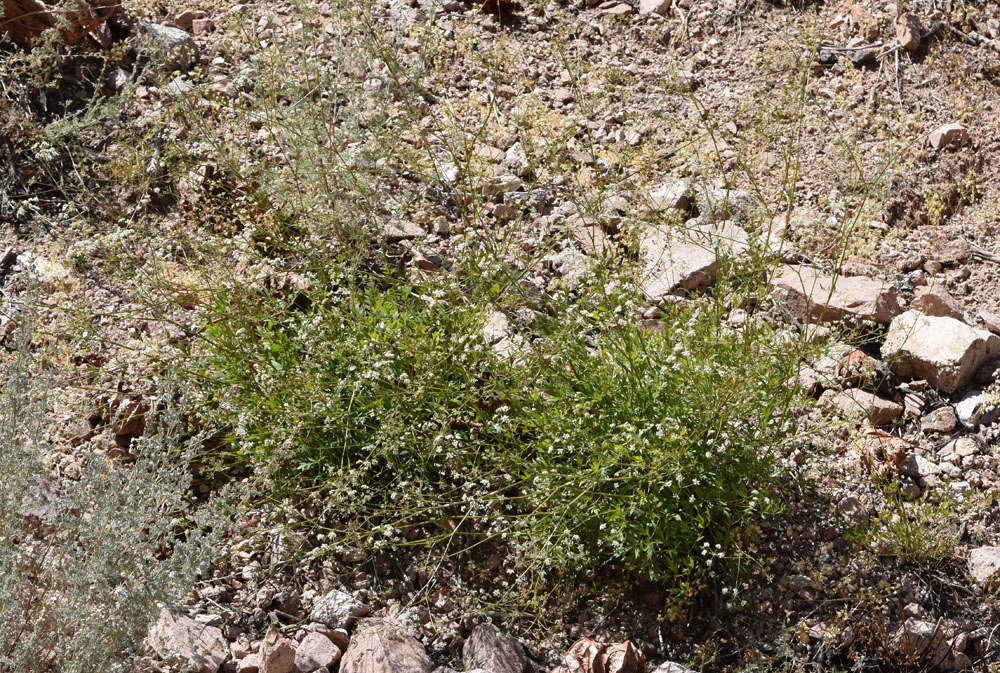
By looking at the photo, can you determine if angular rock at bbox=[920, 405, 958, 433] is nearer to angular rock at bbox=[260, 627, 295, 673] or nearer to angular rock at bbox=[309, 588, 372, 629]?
angular rock at bbox=[309, 588, 372, 629]

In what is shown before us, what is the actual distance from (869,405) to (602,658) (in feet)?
5.30

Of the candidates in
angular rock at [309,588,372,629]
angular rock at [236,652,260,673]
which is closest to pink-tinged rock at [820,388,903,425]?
angular rock at [309,588,372,629]

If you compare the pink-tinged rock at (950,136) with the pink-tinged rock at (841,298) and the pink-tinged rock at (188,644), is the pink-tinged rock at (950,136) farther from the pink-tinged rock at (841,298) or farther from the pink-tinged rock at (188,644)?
the pink-tinged rock at (188,644)

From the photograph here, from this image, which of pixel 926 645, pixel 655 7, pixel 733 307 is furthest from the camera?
pixel 655 7

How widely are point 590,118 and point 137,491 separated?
10.8 ft

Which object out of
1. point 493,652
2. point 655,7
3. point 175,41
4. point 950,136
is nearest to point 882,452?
point 493,652

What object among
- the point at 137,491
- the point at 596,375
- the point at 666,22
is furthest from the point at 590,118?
the point at 137,491

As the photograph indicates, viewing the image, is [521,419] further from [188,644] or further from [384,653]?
[188,644]

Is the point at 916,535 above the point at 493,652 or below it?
above

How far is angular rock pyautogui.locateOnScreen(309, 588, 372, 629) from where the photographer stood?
335cm

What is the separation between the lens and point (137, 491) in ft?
9.70

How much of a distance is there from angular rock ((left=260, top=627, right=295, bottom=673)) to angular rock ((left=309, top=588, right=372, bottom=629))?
22 centimetres

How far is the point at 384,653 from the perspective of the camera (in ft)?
10.2

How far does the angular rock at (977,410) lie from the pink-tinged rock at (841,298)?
0.48m
